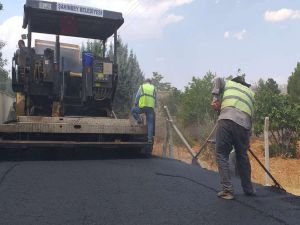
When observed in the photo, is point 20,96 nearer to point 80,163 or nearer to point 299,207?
point 80,163

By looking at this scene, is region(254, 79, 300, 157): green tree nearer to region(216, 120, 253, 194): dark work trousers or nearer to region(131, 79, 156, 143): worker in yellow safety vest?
region(131, 79, 156, 143): worker in yellow safety vest

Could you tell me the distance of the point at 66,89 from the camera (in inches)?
319

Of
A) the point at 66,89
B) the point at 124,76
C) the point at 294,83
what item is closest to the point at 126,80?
the point at 124,76

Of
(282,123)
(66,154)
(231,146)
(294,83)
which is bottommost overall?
(66,154)

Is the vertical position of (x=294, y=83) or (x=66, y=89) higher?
(x=294, y=83)

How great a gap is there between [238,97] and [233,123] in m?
0.28

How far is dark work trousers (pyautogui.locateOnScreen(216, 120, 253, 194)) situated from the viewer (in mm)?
5121

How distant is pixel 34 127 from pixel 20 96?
0.97 meters

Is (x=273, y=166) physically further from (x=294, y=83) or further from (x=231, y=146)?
(x=294, y=83)

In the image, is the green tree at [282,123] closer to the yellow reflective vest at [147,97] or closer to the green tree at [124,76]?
the green tree at [124,76]

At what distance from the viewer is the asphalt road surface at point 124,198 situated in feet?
13.5

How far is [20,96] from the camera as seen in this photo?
779 centimetres

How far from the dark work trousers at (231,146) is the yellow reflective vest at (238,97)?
191mm

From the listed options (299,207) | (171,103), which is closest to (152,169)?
(299,207)
